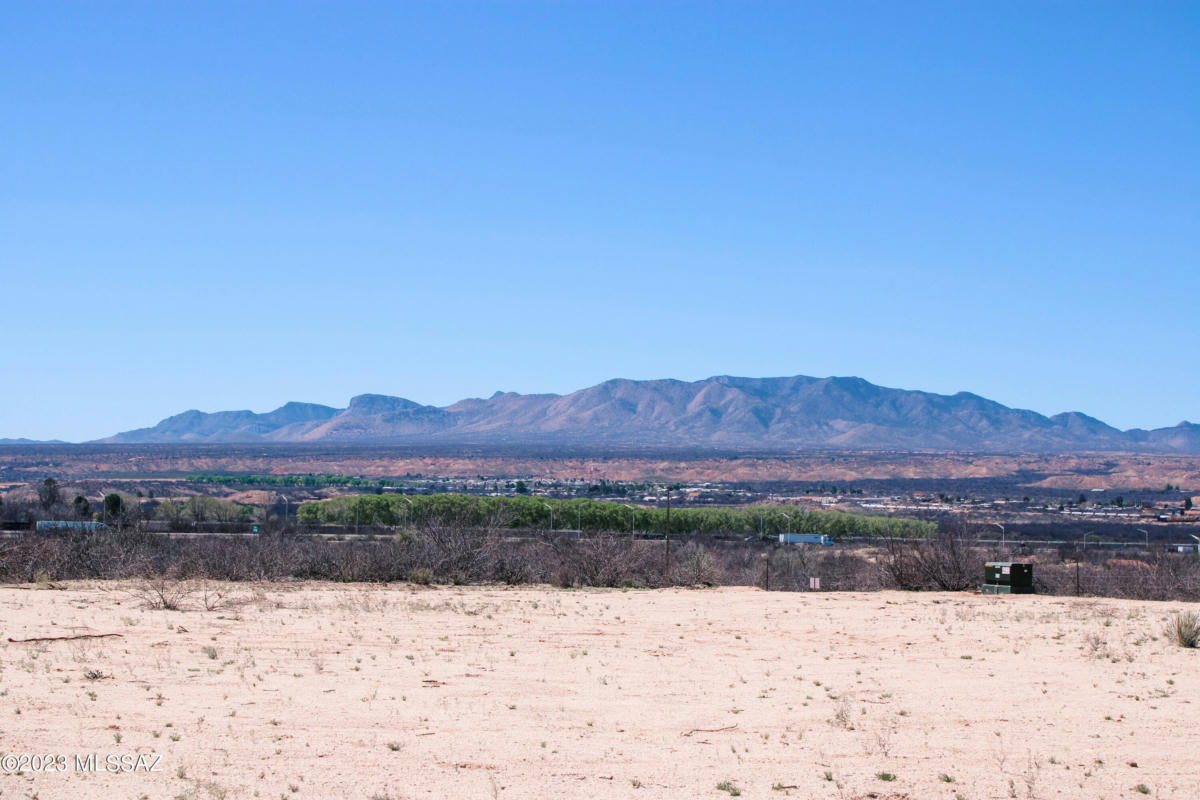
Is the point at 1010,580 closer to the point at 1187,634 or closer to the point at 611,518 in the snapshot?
the point at 1187,634

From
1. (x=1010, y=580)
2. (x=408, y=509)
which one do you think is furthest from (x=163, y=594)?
(x=408, y=509)

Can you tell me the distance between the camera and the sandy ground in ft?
41.3

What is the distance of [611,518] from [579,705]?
71659 mm

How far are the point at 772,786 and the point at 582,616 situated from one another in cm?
1523

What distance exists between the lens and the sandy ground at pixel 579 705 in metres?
12.6

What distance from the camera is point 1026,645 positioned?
76.0 feet

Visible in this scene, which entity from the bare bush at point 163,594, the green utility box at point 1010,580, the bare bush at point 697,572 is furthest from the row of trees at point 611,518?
the bare bush at point 163,594

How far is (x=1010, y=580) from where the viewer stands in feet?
118

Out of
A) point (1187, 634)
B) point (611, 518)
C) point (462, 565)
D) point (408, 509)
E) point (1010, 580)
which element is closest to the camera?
point (1187, 634)

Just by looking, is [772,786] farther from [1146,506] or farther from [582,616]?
[1146,506]

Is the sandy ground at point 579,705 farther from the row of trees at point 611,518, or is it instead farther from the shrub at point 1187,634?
the row of trees at point 611,518

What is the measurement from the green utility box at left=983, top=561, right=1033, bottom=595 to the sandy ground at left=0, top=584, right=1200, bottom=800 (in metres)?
8.24

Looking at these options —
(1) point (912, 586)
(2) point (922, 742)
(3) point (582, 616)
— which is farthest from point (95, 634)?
(1) point (912, 586)

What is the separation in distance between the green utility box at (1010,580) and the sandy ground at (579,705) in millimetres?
8242
